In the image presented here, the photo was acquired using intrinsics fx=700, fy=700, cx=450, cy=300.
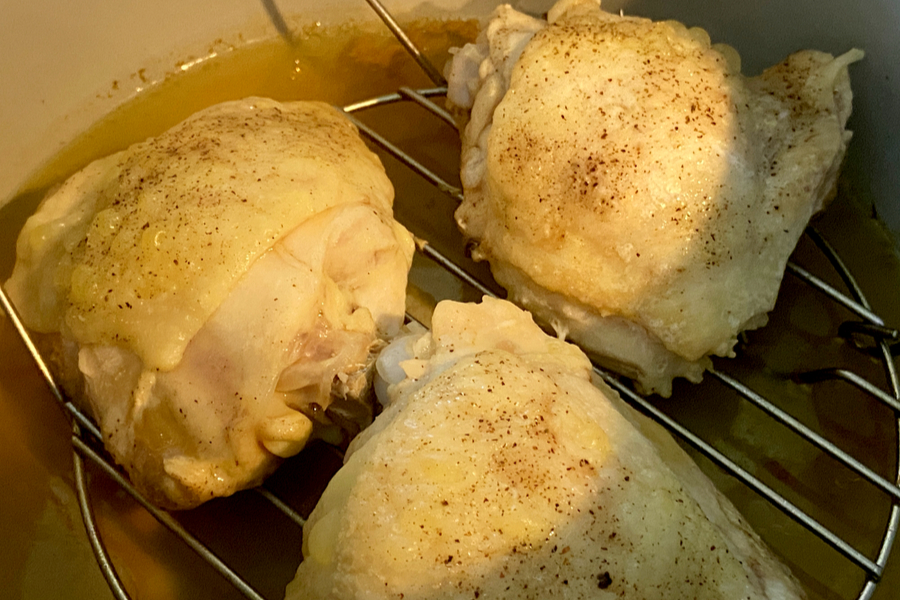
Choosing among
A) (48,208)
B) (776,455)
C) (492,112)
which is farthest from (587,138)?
(48,208)

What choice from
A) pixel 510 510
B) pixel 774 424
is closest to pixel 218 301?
pixel 510 510

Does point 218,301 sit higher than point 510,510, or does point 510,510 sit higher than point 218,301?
point 218,301

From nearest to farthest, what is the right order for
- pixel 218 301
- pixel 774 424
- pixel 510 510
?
pixel 510 510, pixel 218 301, pixel 774 424

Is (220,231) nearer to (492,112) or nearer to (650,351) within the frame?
(492,112)

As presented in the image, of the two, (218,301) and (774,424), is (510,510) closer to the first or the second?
(218,301)

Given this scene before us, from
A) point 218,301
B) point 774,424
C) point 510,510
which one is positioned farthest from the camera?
point 774,424

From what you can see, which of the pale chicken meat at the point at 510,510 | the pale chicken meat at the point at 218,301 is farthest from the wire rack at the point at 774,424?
the pale chicken meat at the point at 510,510
